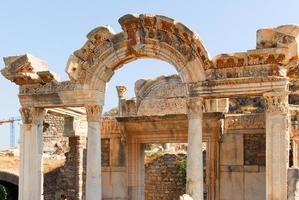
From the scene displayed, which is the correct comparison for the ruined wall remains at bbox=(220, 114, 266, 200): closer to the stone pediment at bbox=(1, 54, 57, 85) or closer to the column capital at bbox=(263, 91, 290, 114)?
the column capital at bbox=(263, 91, 290, 114)

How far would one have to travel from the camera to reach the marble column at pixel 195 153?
1099 centimetres

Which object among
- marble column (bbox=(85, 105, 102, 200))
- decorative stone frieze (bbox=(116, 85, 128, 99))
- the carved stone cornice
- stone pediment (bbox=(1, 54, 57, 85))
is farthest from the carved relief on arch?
decorative stone frieze (bbox=(116, 85, 128, 99))

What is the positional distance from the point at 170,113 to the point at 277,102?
5045 millimetres

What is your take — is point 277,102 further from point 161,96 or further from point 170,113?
point 161,96

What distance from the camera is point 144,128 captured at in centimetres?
1510

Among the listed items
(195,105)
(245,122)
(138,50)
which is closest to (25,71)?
(138,50)

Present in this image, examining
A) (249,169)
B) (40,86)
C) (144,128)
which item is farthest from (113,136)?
(249,169)

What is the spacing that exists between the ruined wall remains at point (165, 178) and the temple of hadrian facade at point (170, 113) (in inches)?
164

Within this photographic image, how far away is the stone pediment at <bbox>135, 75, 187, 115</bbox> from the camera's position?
592 inches

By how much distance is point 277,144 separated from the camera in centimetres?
1045

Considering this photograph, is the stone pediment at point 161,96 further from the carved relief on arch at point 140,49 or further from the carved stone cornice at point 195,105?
the carved stone cornice at point 195,105

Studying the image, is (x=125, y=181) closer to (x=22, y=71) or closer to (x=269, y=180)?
(x=22, y=71)

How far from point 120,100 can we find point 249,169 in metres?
4.86

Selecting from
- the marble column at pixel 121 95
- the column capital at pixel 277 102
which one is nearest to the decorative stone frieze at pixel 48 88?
the marble column at pixel 121 95
